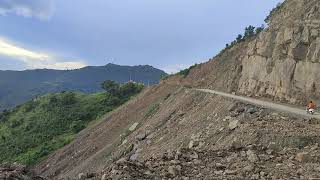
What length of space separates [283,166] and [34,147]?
50563 millimetres

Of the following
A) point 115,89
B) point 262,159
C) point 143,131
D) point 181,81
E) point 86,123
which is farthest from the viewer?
point 115,89

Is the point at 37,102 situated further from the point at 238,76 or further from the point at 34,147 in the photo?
the point at 238,76

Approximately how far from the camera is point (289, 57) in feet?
106

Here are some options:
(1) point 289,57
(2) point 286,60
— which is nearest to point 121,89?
(2) point 286,60

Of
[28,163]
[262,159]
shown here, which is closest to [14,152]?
[28,163]

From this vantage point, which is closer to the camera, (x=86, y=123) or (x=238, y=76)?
(x=238, y=76)

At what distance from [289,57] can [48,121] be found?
46.3 metres

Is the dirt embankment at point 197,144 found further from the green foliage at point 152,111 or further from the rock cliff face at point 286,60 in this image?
the rock cliff face at point 286,60

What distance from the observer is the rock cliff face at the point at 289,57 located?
29.9 m

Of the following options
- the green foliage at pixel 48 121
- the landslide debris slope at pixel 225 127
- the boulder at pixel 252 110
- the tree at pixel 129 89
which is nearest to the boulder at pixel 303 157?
the landslide debris slope at pixel 225 127

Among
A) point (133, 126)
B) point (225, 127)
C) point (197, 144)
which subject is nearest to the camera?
point (225, 127)

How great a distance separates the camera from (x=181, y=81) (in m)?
59.1

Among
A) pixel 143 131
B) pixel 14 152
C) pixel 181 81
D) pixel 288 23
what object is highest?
pixel 288 23

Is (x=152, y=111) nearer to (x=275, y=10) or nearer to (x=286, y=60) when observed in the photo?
(x=275, y=10)
